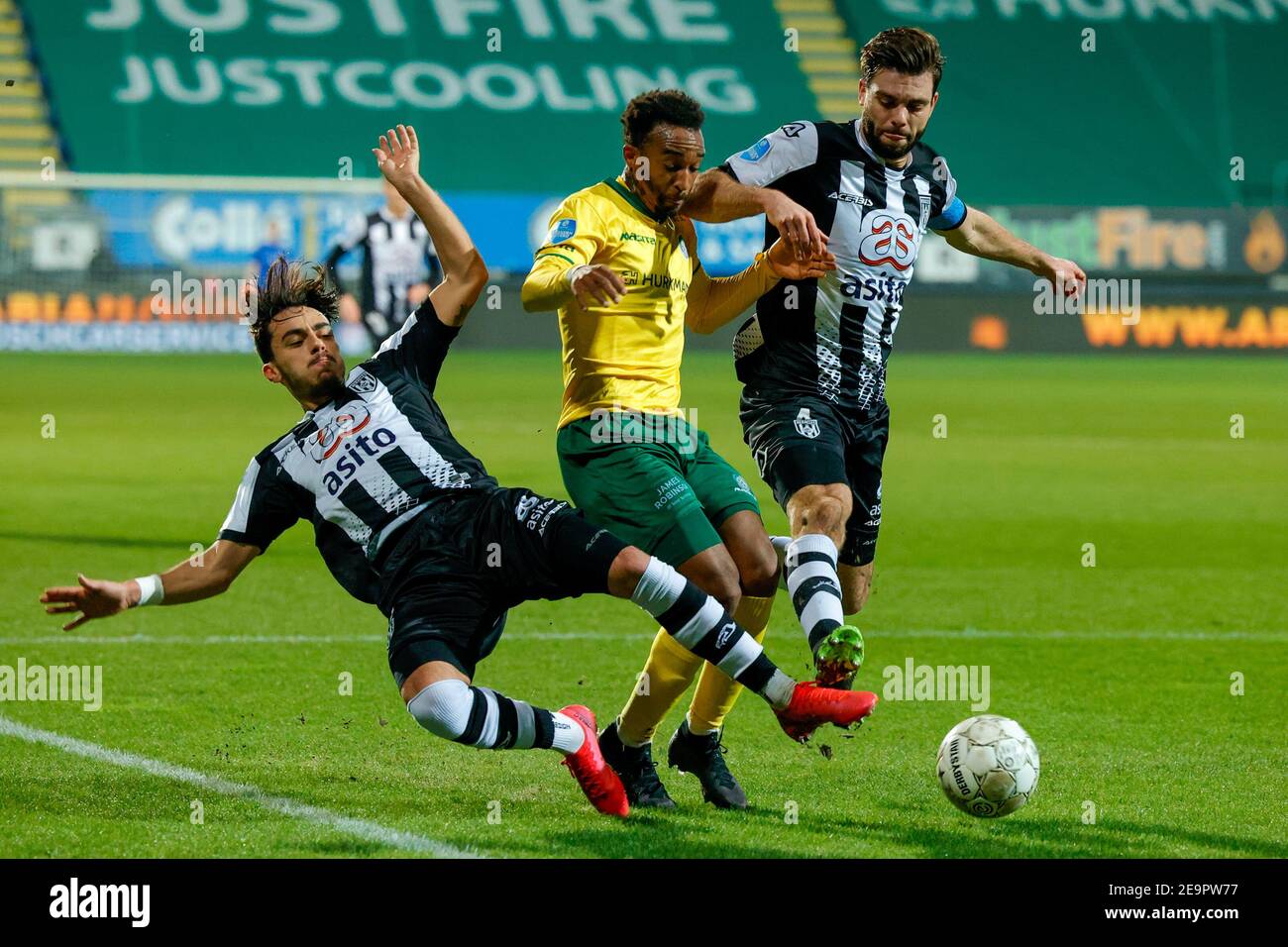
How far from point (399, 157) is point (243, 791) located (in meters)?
A: 1.98

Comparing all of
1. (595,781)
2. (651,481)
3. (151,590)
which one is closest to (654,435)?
(651,481)

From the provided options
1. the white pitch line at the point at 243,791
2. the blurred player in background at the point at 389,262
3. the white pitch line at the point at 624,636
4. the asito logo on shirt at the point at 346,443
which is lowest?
the white pitch line at the point at 243,791

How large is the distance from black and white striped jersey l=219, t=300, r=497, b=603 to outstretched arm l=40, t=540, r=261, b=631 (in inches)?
2.3

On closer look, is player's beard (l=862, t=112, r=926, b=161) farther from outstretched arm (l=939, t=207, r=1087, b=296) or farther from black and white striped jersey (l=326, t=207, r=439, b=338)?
black and white striped jersey (l=326, t=207, r=439, b=338)

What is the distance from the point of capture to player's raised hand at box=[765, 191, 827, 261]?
5227mm

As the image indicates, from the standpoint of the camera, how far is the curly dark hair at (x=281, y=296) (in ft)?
17.6

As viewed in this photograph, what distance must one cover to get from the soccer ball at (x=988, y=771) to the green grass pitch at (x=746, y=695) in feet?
0.24

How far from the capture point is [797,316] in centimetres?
595

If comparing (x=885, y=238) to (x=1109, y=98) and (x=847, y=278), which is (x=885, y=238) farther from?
(x=1109, y=98)

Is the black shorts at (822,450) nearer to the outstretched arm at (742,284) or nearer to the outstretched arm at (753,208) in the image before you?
the outstretched arm at (742,284)

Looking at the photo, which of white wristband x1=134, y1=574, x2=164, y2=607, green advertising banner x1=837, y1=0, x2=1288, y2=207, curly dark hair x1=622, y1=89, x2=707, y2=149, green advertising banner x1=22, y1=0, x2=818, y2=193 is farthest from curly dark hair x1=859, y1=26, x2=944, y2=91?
green advertising banner x1=837, y1=0, x2=1288, y2=207

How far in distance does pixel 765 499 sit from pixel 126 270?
48.2 ft

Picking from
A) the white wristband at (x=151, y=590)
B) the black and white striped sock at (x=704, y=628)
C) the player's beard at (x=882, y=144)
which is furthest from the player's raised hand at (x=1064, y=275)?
the white wristband at (x=151, y=590)
